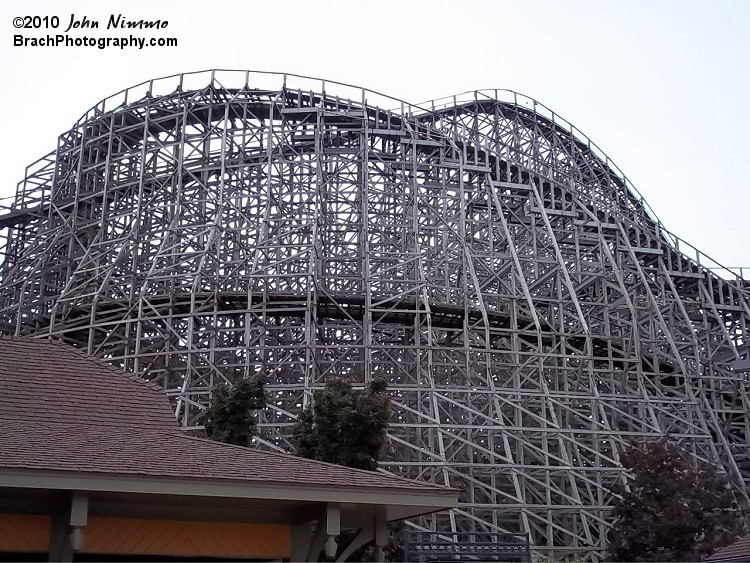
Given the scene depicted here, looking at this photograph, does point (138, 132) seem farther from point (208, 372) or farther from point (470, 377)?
point (470, 377)

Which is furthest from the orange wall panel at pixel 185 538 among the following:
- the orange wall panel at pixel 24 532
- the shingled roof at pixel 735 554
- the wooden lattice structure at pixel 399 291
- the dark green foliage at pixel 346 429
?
the wooden lattice structure at pixel 399 291

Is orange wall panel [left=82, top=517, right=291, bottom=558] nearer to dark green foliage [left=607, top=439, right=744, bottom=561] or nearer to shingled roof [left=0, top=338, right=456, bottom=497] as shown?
shingled roof [left=0, top=338, right=456, bottom=497]

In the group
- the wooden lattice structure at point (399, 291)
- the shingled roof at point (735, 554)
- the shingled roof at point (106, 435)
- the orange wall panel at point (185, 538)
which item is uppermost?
the wooden lattice structure at point (399, 291)

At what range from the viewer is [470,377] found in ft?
82.3

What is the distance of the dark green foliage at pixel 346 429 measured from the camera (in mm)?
17844

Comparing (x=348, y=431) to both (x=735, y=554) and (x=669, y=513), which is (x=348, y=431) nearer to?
(x=735, y=554)

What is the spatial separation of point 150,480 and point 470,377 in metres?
16.9

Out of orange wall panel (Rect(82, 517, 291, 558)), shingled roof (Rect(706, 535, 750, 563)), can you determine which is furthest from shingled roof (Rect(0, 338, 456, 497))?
shingled roof (Rect(706, 535, 750, 563))

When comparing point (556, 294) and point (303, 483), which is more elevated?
point (556, 294)

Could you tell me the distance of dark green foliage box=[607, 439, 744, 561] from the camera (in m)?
20.4

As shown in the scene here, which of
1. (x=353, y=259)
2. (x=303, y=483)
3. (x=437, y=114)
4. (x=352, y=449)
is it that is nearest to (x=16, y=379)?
(x=303, y=483)

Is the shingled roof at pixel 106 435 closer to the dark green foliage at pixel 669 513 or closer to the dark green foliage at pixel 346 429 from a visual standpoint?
the dark green foliage at pixel 346 429

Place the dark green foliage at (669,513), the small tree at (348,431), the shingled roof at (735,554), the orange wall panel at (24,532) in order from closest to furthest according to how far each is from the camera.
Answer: the orange wall panel at (24,532)
the shingled roof at (735,554)
the small tree at (348,431)
the dark green foliage at (669,513)

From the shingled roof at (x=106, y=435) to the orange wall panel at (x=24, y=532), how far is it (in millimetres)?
690
